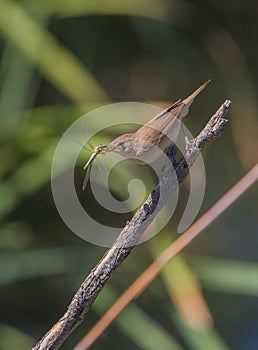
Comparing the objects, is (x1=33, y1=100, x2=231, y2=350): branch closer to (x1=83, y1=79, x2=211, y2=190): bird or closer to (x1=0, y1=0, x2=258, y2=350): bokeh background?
(x1=83, y1=79, x2=211, y2=190): bird

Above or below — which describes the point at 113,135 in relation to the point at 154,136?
above

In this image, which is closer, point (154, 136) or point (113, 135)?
point (154, 136)

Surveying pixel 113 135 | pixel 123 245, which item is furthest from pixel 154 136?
pixel 113 135

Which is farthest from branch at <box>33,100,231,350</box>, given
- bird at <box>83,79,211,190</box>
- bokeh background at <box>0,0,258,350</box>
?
bokeh background at <box>0,0,258,350</box>

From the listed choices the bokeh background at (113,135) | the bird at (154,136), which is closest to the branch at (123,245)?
the bird at (154,136)

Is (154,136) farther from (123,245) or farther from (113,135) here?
(113,135)

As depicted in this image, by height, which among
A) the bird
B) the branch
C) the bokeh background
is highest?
the bokeh background
